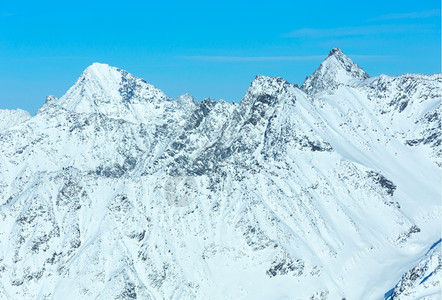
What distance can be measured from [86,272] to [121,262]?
1151cm

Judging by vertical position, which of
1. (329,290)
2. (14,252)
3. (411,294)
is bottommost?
(411,294)

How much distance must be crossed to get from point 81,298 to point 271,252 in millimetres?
63135

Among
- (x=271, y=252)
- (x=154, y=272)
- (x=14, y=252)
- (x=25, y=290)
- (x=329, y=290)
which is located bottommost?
(x=329, y=290)

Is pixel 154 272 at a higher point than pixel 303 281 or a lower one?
higher

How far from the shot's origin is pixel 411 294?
6171 inches

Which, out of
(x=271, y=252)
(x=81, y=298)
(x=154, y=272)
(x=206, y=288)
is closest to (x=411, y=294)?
(x=271, y=252)

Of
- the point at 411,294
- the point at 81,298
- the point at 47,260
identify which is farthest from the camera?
the point at 47,260

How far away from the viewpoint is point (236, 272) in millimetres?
192875

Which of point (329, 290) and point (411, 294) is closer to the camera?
point (411, 294)

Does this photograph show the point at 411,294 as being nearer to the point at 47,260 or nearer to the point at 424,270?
the point at 424,270

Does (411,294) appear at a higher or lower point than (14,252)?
lower

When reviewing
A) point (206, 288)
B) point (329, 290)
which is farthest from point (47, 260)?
point (329, 290)

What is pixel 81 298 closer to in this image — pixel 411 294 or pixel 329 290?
pixel 329 290

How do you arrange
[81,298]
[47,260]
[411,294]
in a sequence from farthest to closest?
[47,260] < [81,298] < [411,294]
